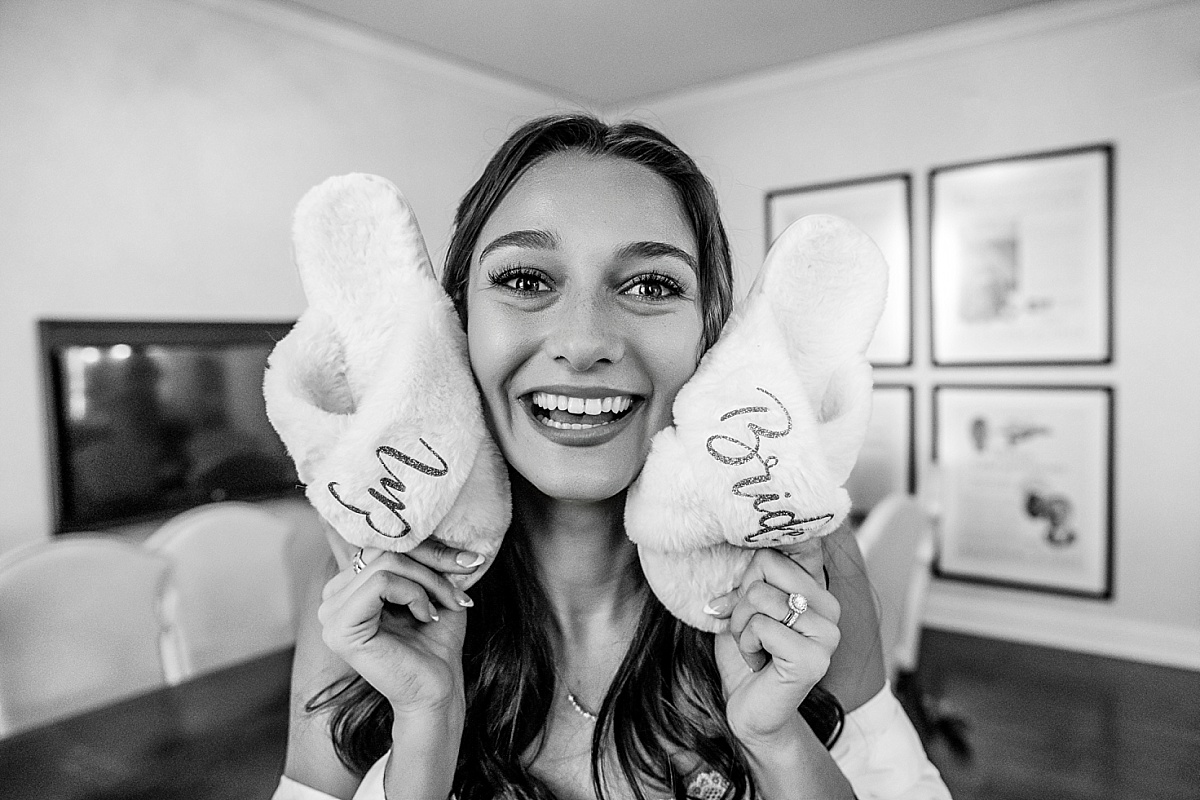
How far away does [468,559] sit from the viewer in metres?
0.87

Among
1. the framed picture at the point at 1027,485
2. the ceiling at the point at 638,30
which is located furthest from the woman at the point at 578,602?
the framed picture at the point at 1027,485

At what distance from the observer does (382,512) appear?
780 millimetres

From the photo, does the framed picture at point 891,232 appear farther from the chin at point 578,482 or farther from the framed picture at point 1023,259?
the chin at point 578,482

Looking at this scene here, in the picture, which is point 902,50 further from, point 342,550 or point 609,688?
point 342,550

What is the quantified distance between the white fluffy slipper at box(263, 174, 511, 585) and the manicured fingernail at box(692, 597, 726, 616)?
24cm

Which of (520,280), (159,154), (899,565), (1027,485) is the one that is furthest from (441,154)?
(520,280)

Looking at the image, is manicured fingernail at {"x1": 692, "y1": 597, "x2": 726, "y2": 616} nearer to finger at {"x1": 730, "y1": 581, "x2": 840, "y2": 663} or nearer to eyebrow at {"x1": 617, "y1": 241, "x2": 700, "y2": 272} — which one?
finger at {"x1": 730, "y1": 581, "x2": 840, "y2": 663}

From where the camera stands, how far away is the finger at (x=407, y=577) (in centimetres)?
85

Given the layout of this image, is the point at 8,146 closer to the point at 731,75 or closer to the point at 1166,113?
the point at 731,75

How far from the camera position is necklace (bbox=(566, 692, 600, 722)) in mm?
1016

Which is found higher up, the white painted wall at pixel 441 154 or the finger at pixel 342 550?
the white painted wall at pixel 441 154

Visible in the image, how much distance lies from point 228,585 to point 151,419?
95cm

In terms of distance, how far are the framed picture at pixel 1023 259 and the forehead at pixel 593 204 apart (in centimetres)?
331

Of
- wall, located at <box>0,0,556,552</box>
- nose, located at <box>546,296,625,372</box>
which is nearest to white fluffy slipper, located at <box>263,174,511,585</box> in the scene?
nose, located at <box>546,296,625,372</box>
